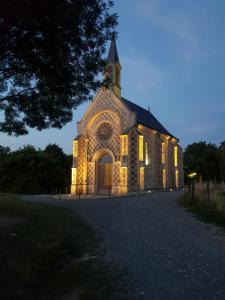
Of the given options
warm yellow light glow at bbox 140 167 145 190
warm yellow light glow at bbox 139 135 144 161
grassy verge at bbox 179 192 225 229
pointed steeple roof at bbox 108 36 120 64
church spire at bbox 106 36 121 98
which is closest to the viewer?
grassy verge at bbox 179 192 225 229

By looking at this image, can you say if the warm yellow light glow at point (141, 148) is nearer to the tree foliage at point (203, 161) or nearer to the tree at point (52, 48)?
the tree at point (52, 48)

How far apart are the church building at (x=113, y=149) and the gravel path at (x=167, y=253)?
58.2 feet

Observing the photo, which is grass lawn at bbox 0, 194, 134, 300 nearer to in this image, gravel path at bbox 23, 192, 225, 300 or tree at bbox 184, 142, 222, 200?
gravel path at bbox 23, 192, 225, 300

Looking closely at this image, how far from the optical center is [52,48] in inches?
380

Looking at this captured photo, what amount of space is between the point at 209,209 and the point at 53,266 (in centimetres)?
921

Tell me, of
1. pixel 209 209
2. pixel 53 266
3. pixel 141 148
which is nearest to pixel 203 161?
pixel 141 148

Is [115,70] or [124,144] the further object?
[115,70]

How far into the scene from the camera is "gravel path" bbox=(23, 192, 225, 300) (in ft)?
15.5

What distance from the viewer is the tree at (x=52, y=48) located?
29.1ft

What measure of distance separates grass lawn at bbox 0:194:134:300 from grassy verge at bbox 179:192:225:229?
15.7 ft

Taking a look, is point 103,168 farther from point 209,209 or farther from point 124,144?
point 209,209

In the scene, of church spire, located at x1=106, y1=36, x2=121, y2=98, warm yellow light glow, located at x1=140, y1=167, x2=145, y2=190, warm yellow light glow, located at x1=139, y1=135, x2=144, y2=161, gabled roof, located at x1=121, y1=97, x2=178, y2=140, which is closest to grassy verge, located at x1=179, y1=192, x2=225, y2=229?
warm yellow light glow, located at x1=140, y1=167, x2=145, y2=190

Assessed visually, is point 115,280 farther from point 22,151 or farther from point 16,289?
point 22,151

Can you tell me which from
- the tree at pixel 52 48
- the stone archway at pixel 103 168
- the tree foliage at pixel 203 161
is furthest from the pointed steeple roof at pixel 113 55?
the tree foliage at pixel 203 161
